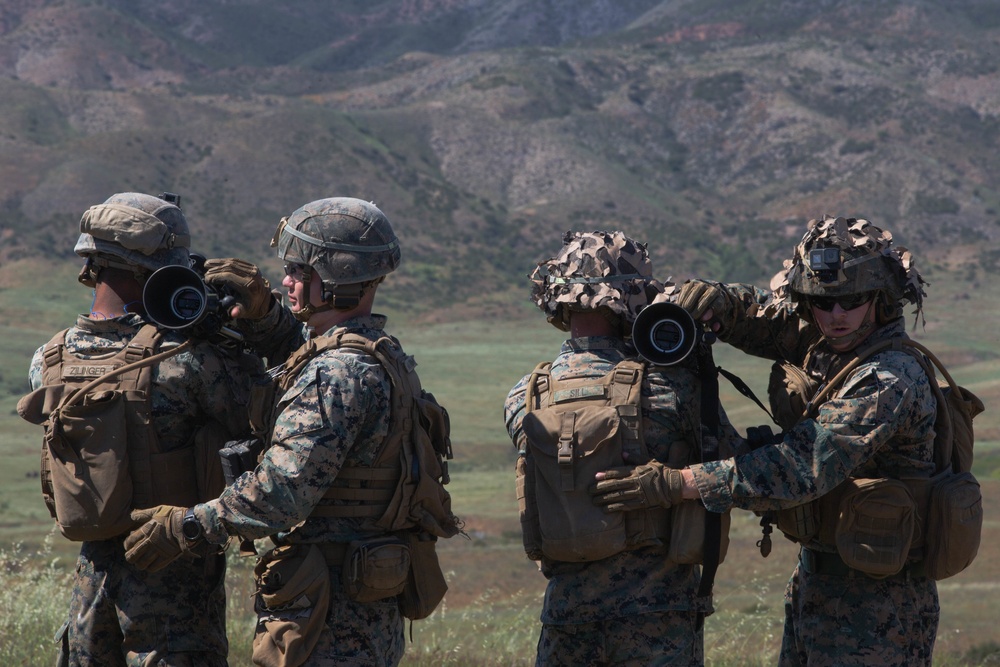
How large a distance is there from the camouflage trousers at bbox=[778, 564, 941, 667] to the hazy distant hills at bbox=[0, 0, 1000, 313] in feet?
183

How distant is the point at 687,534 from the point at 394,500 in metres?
1.04

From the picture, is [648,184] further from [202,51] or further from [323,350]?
[323,350]

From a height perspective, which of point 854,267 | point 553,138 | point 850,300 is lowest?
point 850,300

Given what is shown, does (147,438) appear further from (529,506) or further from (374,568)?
(529,506)

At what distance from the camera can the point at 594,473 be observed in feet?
14.9

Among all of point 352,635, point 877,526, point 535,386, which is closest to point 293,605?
point 352,635

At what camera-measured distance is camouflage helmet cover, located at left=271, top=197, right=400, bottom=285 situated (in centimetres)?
454

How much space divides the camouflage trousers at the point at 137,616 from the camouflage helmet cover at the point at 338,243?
1.26 m

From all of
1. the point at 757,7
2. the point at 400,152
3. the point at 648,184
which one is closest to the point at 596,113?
the point at 648,184

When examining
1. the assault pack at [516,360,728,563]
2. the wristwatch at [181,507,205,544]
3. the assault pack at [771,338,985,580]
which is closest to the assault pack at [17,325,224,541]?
the wristwatch at [181,507,205,544]

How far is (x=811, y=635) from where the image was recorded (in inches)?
192

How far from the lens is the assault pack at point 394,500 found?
4371mm

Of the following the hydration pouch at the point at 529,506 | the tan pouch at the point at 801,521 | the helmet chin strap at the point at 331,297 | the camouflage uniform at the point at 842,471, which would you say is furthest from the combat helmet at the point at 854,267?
the helmet chin strap at the point at 331,297

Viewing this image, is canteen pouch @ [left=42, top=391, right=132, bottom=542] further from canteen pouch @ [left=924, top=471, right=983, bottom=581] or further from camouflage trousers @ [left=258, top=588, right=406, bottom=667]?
canteen pouch @ [left=924, top=471, right=983, bottom=581]
